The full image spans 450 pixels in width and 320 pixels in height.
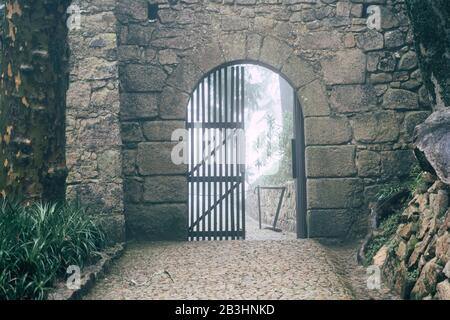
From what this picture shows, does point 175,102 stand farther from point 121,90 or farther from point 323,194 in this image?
point 323,194

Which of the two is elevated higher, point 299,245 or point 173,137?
point 173,137

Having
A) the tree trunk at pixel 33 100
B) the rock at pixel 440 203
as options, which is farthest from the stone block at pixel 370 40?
the tree trunk at pixel 33 100

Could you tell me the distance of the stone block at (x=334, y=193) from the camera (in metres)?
5.91

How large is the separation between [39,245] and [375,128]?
13.6ft

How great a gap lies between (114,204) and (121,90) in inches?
59.1

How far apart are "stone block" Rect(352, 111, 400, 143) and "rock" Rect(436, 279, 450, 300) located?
2.88m

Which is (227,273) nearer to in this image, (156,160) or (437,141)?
(156,160)

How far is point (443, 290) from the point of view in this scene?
3.26 meters

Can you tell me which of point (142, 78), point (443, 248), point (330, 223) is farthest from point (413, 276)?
point (142, 78)

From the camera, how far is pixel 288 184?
31.8ft

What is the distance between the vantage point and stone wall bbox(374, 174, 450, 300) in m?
3.48
